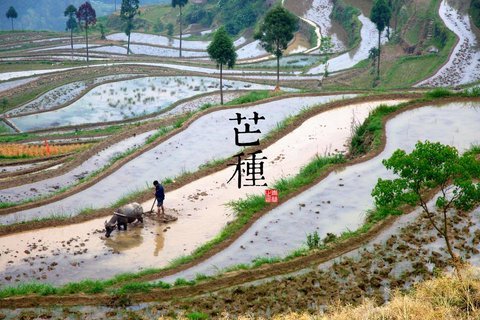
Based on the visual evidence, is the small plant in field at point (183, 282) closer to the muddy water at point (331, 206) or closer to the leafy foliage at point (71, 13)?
the muddy water at point (331, 206)

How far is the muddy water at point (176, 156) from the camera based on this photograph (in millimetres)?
24156

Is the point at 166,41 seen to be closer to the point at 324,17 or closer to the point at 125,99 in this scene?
the point at 324,17

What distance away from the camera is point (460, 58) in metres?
56.3

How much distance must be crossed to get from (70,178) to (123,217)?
9.75 meters

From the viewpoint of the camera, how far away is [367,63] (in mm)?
66500

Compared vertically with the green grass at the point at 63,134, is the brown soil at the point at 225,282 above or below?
above

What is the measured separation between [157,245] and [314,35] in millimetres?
67820

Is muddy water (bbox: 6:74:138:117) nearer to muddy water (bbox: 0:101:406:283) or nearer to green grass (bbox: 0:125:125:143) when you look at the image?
green grass (bbox: 0:125:125:143)

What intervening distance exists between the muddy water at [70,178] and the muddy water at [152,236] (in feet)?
21.5

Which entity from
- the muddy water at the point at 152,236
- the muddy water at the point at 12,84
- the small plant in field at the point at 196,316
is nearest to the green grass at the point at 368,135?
the muddy water at the point at 152,236

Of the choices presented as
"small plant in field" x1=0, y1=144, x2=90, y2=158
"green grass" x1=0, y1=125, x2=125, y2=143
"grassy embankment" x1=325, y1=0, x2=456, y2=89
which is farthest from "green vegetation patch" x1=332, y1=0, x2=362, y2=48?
"small plant in field" x1=0, y1=144, x2=90, y2=158

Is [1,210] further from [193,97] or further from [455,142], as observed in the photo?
[193,97]

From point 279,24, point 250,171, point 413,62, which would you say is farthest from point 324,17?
point 250,171

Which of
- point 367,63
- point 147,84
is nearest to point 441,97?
point 147,84
